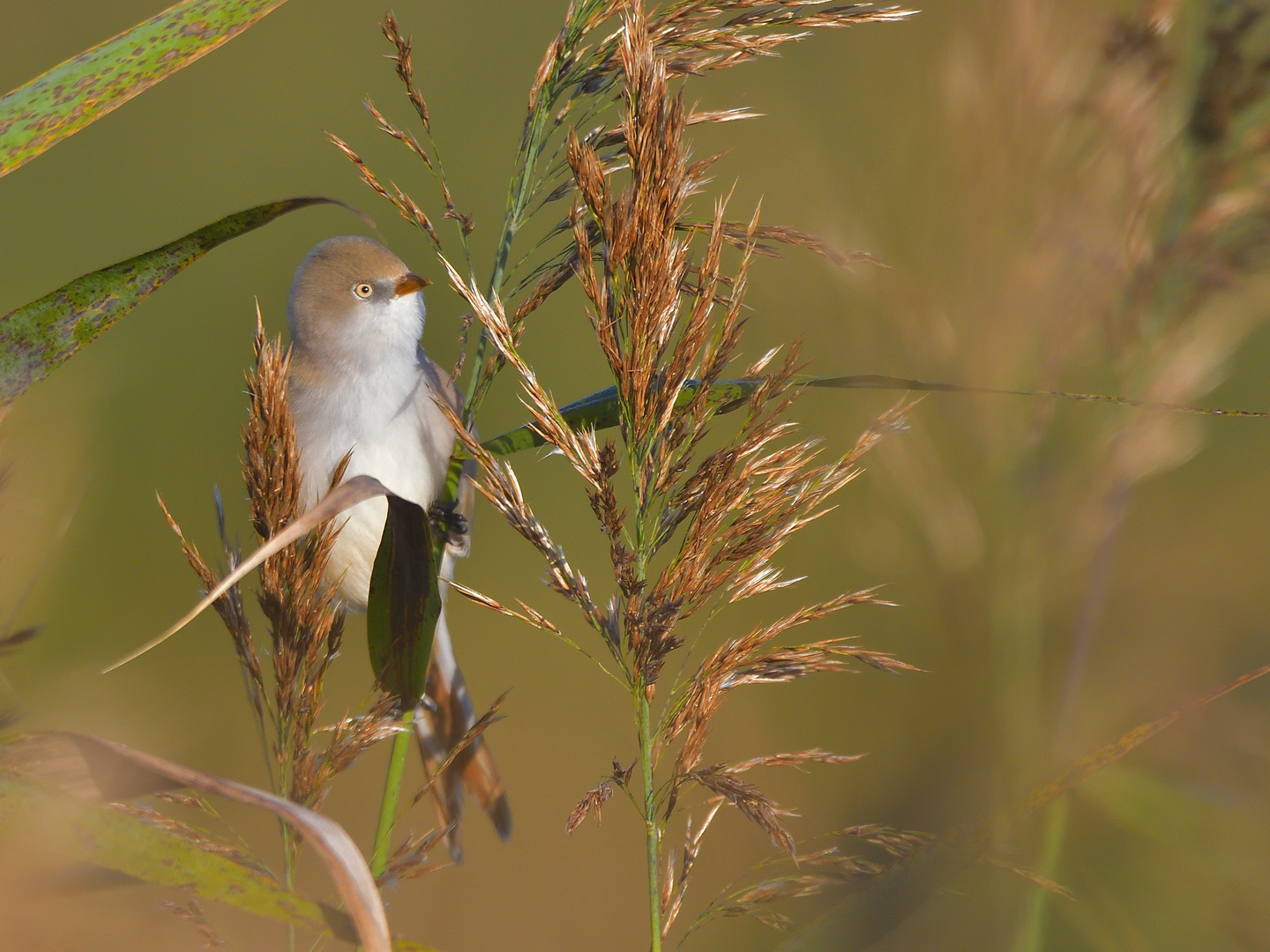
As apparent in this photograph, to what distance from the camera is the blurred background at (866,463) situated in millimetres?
1516

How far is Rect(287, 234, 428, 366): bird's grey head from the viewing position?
2.13m

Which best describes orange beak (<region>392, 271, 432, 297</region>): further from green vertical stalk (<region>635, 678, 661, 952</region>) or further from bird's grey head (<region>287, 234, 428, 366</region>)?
green vertical stalk (<region>635, 678, 661, 952</region>)

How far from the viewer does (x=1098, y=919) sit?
1457mm

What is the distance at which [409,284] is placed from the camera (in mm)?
2145

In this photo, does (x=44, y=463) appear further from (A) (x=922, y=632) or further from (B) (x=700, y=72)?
(A) (x=922, y=632)

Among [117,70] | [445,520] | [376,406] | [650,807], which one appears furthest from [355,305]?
[650,807]

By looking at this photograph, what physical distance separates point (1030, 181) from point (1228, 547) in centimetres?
148

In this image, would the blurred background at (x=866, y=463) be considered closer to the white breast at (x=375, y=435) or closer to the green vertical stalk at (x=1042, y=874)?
the green vertical stalk at (x=1042, y=874)

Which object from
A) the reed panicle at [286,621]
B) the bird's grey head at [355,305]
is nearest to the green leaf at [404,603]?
the reed panicle at [286,621]

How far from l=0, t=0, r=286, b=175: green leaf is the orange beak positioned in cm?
100

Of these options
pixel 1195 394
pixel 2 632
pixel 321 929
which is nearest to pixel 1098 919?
pixel 1195 394

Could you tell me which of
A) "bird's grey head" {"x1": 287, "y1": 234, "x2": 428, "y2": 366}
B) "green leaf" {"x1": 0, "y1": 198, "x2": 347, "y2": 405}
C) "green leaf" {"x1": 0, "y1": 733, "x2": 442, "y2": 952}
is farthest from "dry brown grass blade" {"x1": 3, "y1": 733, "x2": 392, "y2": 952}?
"bird's grey head" {"x1": 287, "y1": 234, "x2": 428, "y2": 366}

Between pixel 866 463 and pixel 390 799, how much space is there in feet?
5.28

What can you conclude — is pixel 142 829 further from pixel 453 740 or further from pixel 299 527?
pixel 453 740
